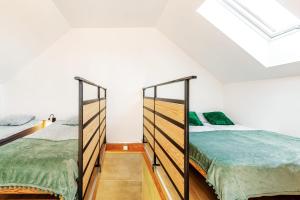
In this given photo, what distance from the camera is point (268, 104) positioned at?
278 cm

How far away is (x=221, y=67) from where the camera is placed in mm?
3357

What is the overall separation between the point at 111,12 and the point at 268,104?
9.38ft

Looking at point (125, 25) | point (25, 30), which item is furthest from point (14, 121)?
point (125, 25)

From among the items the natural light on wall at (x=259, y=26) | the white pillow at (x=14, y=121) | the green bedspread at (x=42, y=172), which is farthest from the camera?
the white pillow at (x=14, y=121)

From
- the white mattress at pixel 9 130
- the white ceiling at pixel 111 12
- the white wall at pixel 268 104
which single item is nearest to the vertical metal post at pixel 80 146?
the white mattress at pixel 9 130

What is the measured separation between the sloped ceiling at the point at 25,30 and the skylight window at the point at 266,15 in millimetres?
2508

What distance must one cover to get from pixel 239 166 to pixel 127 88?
2.62m

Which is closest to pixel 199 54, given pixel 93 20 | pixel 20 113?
pixel 93 20

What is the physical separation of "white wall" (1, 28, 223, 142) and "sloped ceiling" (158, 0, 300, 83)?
0.34 meters

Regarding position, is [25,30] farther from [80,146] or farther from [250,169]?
[250,169]

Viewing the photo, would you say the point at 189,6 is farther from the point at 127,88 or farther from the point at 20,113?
the point at 20,113

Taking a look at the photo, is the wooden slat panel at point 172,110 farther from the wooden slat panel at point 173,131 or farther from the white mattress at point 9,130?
the white mattress at point 9,130

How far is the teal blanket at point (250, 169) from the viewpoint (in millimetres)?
1378

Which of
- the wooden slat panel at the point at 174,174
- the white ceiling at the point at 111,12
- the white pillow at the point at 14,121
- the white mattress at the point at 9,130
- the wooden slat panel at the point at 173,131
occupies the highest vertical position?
the white ceiling at the point at 111,12
